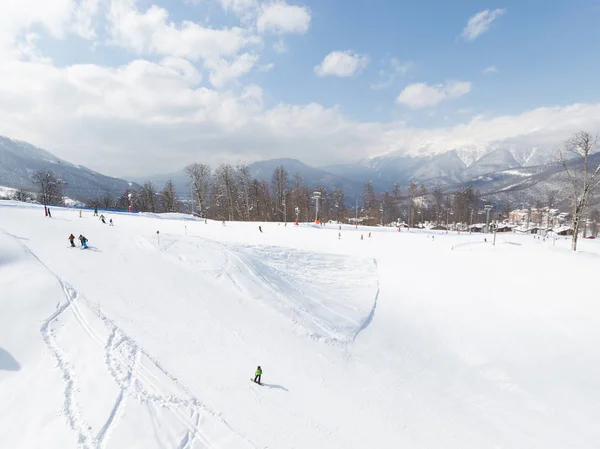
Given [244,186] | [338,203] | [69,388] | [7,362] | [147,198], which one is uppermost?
[244,186]

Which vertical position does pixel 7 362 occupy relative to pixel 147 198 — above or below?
below

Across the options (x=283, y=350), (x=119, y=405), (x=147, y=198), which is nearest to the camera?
(x=119, y=405)

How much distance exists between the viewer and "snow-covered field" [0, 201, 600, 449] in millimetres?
8047

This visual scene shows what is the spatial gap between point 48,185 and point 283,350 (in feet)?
246

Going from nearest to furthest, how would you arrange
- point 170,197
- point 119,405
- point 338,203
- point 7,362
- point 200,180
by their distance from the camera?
point 119,405, point 7,362, point 200,180, point 170,197, point 338,203

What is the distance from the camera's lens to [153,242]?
22078 millimetres

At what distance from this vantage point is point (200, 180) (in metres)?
60.1

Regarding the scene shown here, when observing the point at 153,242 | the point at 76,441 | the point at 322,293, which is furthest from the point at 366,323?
the point at 153,242

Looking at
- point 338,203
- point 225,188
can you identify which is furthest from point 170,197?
point 338,203

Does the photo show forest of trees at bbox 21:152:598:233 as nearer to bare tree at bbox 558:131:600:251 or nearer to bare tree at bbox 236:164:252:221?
bare tree at bbox 236:164:252:221

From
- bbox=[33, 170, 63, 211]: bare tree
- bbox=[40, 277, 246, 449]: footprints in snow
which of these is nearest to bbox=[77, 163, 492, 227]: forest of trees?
bbox=[33, 170, 63, 211]: bare tree

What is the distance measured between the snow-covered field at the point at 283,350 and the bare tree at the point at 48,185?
1992 inches

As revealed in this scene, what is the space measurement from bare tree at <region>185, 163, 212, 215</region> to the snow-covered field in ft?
128

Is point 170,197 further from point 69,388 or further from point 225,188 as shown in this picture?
point 69,388
